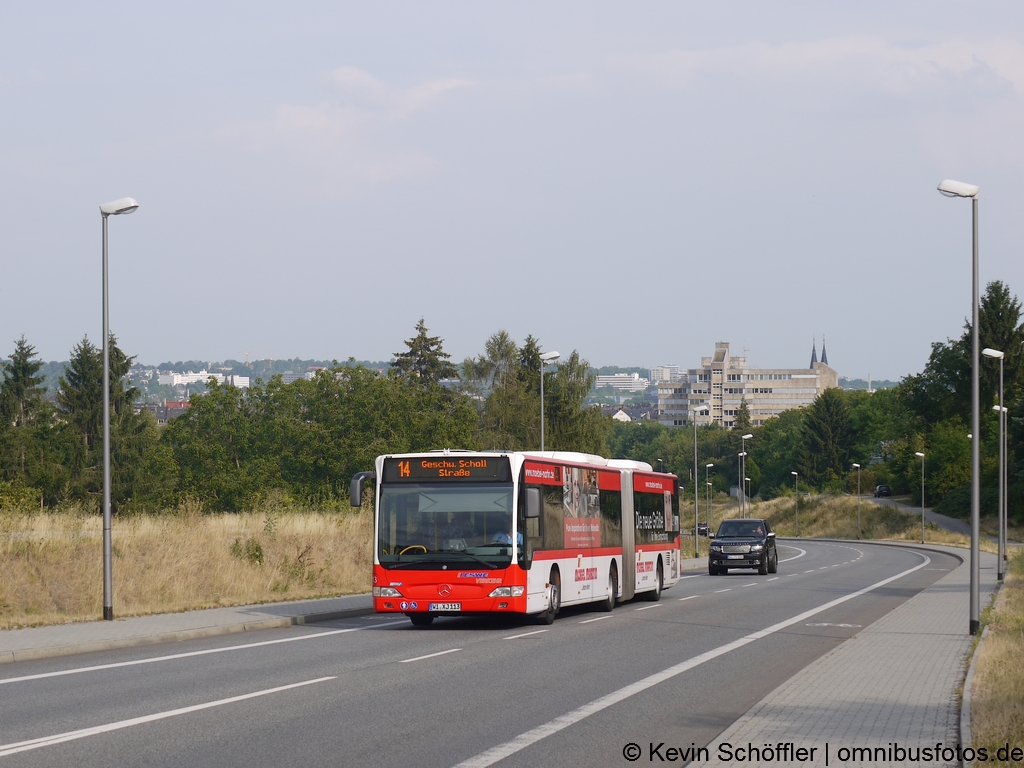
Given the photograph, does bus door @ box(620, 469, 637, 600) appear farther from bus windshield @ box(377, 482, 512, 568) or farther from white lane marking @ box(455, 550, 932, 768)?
bus windshield @ box(377, 482, 512, 568)

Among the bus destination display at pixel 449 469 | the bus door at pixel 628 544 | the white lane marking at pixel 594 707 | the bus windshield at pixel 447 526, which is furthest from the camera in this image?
the bus door at pixel 628 544

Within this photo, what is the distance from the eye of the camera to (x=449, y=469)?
69.2 feet

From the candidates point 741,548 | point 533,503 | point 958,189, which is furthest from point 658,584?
point 741,548

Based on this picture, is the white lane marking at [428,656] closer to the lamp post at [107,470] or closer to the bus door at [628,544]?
the lamp post at [107,470]

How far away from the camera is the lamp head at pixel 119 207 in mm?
21047

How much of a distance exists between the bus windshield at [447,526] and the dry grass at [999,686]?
294 inches

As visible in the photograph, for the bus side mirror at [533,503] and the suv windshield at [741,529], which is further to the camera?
the suv windshield at [741,529]

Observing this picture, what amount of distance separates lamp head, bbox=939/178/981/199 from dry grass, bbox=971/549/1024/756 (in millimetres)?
6417

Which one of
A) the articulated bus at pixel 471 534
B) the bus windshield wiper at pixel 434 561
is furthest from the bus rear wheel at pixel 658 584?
the bus windshield wiper at pixel 434 561

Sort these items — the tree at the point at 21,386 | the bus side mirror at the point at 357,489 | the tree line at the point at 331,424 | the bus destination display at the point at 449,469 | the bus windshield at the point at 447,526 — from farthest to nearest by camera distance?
the tree at the point at 21,386 < the tree line at the point at 331,424 < the bus destination display at the point at 449,469 < the bus windshield at the point at 447,526 < the bus side mirror at the point at 357,489

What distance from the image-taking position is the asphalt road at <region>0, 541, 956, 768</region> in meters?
9.46

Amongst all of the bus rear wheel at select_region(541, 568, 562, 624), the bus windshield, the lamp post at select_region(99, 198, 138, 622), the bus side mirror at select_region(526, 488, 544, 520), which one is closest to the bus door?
the bus rear wheel at select_region(541, 568, 562, 624)

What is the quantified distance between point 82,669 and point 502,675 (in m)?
4.97

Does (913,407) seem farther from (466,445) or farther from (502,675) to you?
(502,675)
